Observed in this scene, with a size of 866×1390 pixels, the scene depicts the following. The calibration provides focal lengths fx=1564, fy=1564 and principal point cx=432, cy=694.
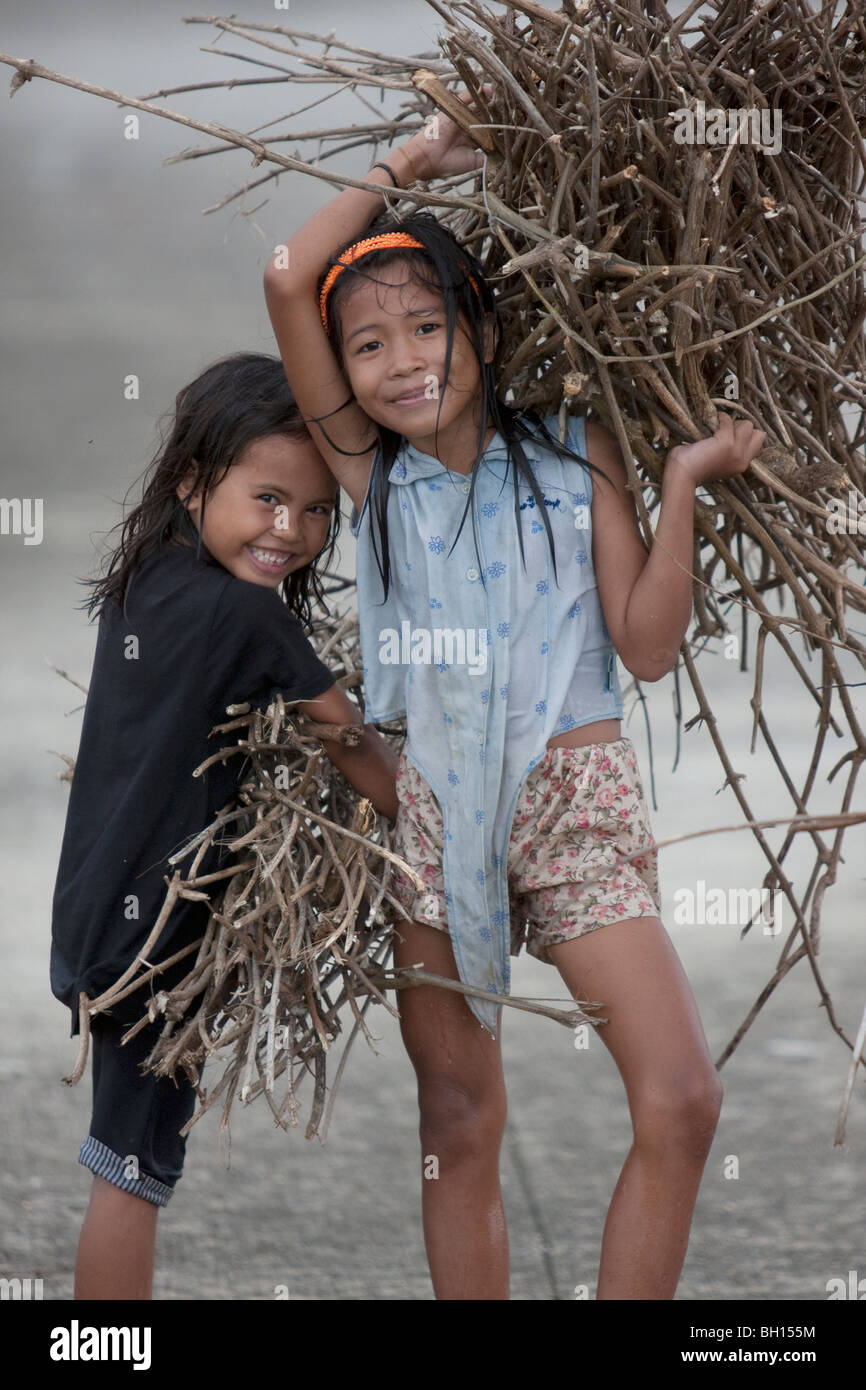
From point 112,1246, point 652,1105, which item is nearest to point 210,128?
point 652,1105

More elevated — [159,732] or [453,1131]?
[159,732]

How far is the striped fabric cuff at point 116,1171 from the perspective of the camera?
4.96 feet

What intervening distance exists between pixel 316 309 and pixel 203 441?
0.21 metres

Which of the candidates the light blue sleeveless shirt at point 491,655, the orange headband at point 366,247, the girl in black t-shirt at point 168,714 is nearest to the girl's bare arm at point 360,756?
the girl in black t-shirt at point 168,714

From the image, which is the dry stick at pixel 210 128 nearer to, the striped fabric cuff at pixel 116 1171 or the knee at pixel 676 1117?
the knee at pixel 676 1117

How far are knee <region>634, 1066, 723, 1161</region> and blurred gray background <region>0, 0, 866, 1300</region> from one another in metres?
0.83

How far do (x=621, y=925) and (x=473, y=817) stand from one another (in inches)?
6.3

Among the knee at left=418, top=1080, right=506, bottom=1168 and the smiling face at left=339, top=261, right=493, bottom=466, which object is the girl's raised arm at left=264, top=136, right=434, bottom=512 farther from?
the knee at left=418, top=1080, right=506, bottom=1168

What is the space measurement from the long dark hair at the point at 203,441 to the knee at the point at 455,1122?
0.54m

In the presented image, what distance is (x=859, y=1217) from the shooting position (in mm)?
2250

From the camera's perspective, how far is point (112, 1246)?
1.52 m

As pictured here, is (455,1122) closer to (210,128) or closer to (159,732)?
(159,732)

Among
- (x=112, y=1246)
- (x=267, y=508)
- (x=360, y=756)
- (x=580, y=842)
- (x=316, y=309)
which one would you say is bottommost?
(x=112, y=1246)

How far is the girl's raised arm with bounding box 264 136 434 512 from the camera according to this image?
4.58ft
